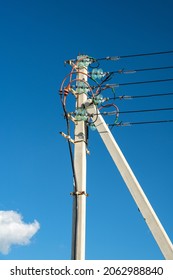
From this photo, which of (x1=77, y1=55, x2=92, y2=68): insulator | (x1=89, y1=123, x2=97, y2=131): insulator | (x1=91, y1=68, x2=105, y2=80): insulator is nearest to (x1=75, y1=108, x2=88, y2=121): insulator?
(x1=89, y1=123, x2=97, y2=131): insulator

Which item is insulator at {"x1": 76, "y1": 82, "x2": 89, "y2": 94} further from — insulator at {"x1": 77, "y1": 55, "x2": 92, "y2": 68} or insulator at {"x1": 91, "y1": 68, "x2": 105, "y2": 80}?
insulator at {"x1": 77, "y1": 55, "x2": 92, "y2": 68}

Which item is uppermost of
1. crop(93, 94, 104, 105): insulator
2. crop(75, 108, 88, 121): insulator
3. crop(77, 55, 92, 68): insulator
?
crop(77, 55, 92, 68): insulator

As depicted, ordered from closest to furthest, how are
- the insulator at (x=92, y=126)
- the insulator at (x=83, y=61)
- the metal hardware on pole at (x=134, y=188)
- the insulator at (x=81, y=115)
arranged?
the metal hardware on pole at (x=134, y=188)
the insulator at (x=81, y=115)
the insulator at (x=92, y=126)
the insulator at (x=83, y=61)

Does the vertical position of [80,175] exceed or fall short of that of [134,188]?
it exceeds it

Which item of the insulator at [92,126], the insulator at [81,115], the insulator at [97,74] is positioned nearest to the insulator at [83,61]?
the insulator at [97,74]

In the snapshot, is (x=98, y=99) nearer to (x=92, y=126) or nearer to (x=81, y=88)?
(x=81, y=88)

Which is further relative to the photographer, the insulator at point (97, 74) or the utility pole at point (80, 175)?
the insulator at point (97, 74)

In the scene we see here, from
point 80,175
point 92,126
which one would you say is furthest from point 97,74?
point 80,175

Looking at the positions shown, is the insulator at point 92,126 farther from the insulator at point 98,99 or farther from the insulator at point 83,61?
the insulator at point 83,61

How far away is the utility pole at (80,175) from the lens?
11.2 m

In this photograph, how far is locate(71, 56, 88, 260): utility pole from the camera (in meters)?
11.2

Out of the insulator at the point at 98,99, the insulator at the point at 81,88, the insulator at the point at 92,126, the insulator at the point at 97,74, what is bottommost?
the insulator at the point at 92,126

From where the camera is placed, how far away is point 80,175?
473 inches
